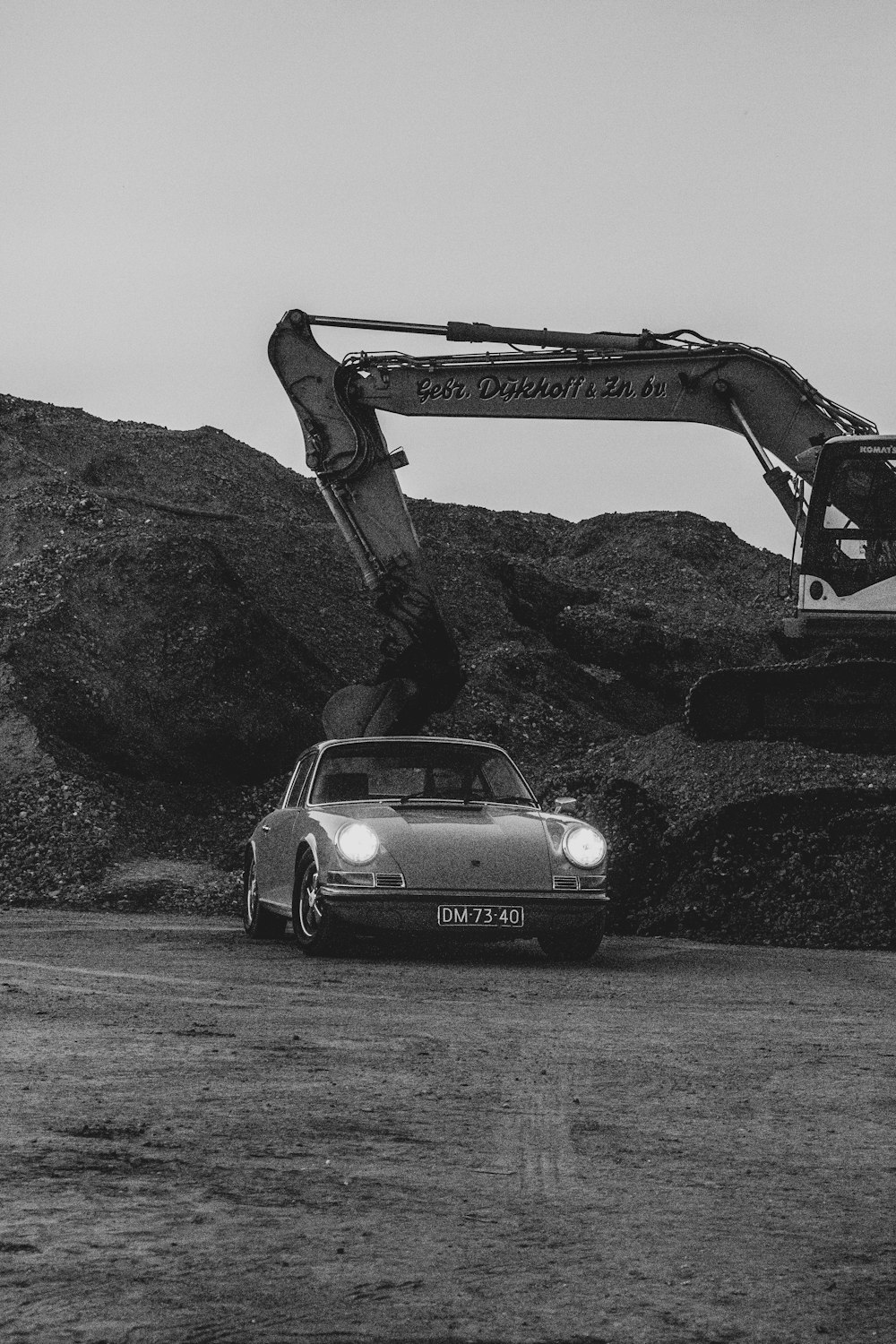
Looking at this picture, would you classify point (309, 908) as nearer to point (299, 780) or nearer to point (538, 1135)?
point (299, 780)

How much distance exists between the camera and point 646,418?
17.8 meters

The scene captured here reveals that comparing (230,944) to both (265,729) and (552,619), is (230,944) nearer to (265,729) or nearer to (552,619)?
(265,729)

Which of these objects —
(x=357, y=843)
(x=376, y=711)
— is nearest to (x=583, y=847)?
(x=357, y=843)

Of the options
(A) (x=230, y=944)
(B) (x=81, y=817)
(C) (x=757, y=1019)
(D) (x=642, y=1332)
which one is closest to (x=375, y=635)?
(B) (x=81, y=817)

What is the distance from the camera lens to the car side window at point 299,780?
12.4 metres

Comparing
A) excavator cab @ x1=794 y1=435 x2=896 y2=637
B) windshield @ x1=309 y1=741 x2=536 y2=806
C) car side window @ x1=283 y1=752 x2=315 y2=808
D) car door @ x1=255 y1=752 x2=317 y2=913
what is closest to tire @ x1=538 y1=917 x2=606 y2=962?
windshield @ x1=309 y1=741 x2=536 y2=806

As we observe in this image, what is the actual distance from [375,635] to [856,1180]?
2375 cm

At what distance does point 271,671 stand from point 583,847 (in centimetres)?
1355

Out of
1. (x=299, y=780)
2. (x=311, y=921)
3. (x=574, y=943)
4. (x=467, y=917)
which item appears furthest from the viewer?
(x=299, y=780)

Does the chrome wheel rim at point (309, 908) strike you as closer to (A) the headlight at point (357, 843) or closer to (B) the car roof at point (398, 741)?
(A) the headlight at point (357, 843)

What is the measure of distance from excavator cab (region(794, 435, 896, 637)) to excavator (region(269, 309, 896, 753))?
0.04ft

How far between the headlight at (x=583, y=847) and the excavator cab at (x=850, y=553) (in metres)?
6.65

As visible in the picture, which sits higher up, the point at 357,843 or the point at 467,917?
the point at 357,843

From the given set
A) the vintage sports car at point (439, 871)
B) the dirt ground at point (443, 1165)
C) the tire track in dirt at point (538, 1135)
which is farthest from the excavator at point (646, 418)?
the tire track in dirt at point (538, 1135)
